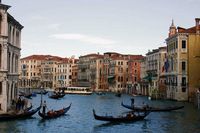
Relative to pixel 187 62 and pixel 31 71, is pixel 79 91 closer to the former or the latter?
pixel 187 62

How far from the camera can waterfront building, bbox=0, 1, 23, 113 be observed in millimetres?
22344

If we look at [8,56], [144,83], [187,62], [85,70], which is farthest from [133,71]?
[8,56]

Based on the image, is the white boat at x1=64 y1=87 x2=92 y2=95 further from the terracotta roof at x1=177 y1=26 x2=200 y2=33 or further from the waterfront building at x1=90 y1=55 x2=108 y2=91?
the terracotta roof at x1=177 y1=26 x2=200 y2=33

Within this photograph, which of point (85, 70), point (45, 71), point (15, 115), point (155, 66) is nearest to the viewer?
point (15, 115)

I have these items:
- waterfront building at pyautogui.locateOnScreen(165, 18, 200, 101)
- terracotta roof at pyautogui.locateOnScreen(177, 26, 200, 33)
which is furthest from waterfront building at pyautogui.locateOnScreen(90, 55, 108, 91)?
waterfront building at pyautogui.locateOnScreen(165, 18, 200, 101)

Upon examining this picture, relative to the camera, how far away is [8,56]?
24406 mm

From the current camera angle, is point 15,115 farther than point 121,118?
No

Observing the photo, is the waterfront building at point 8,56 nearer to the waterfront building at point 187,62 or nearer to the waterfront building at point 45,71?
the waterfront building at point 187,62

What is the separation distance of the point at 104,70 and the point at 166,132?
7211 cm

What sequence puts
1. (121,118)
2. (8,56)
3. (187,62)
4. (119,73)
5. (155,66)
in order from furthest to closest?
(119,73)
(155,66)
(187,62)
(8,56)
(121,118)

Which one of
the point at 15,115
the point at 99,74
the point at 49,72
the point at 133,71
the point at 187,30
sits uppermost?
the point at 187,30

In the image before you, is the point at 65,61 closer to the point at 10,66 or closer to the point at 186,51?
the point at 186,51

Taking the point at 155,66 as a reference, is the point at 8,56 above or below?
below

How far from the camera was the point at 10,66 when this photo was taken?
25062 mm
